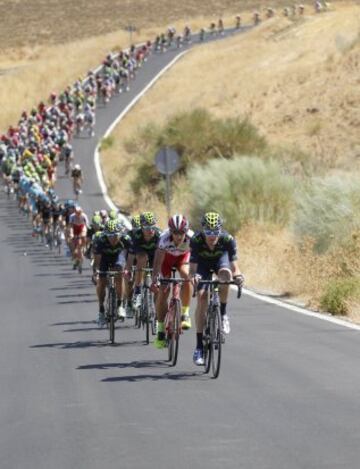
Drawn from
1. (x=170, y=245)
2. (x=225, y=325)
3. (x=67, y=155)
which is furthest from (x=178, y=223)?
(x=67, y=155)

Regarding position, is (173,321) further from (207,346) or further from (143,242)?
(143,242)

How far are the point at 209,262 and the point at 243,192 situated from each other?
2089 cm

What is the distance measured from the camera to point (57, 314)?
2233 cm

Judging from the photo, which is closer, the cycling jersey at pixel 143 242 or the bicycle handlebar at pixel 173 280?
the bicycle handlebar at pixel 173 280

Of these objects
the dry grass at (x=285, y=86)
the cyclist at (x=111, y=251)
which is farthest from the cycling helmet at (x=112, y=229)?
the dry grass at (x=285, y=86)

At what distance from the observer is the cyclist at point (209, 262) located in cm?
1370

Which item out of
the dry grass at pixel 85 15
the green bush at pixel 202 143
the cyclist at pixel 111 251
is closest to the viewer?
the cyclist at pixel 111 251

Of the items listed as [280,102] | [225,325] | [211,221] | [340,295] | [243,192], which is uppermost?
[280,102]

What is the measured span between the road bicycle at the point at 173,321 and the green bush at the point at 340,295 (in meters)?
5.46

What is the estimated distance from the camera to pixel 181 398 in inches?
474

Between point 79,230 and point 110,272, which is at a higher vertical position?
point 110,272

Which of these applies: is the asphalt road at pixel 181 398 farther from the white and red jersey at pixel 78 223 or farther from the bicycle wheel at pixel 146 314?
the white and red jersey at pixel 78 223

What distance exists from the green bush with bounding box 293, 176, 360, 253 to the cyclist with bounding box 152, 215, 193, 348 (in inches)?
360

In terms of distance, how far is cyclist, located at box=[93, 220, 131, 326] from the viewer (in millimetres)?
17938
